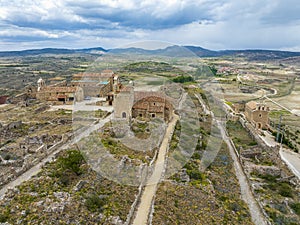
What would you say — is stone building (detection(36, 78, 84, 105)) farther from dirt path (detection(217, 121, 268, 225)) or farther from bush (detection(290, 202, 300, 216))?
bush (detection(290, 202, 300, 216))

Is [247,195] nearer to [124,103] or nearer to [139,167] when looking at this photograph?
[139,167]

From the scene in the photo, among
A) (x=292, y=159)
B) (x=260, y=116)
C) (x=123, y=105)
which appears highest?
(x=123, y=105)

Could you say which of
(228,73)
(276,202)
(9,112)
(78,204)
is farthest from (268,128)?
(228,73)

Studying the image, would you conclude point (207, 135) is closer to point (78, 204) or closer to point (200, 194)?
point (200, 194)

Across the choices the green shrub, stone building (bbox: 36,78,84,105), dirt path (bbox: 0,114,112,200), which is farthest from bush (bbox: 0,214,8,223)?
stone building (bbox: 36,78,84,105)

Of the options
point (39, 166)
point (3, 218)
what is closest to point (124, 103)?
point (39, 166)

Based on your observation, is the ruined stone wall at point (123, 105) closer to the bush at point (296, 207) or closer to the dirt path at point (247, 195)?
the dirt path at point (247, 195)

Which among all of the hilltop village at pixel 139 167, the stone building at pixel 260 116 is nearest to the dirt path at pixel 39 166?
the hilltop village at pixel 139 167
